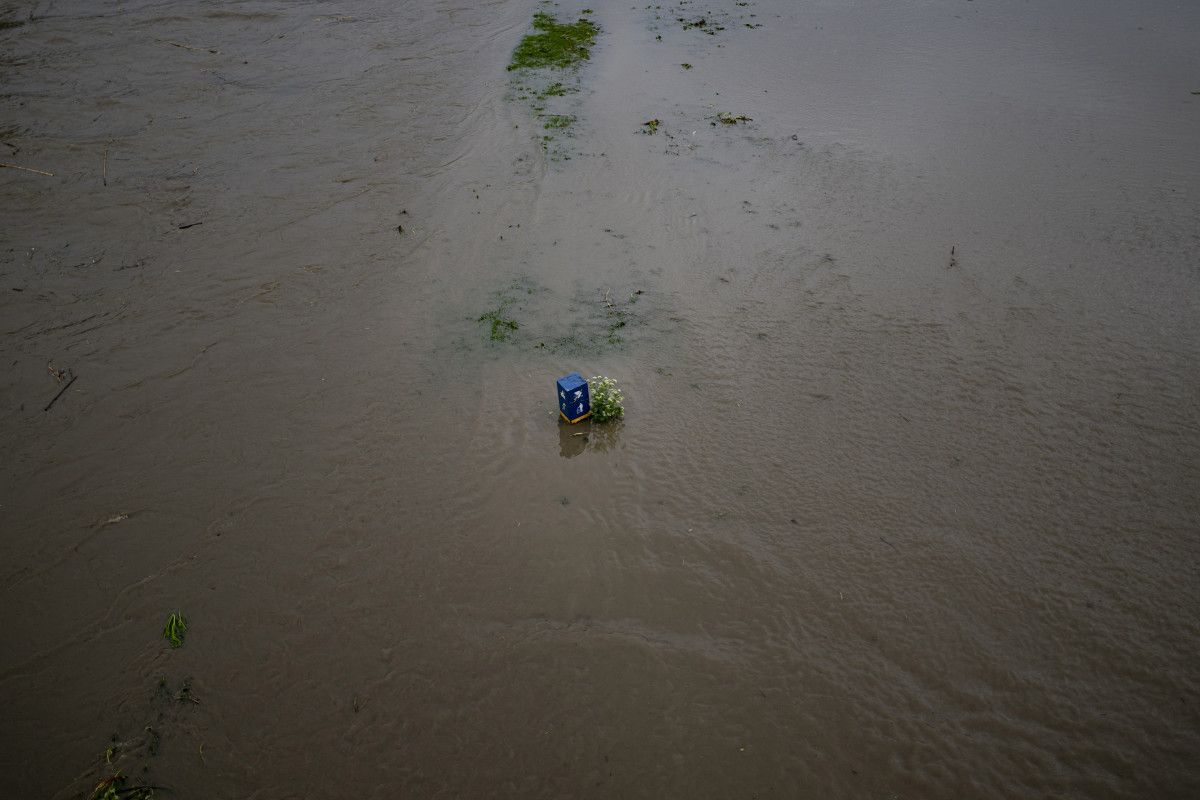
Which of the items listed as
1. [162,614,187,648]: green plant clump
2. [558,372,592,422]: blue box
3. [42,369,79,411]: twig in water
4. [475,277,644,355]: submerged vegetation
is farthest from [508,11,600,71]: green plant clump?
[162,614,187,648]: green plant clump

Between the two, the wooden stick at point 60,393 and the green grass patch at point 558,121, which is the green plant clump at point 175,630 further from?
the green grass patch at point 558,121

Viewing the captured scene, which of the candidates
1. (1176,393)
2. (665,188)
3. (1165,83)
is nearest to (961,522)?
(1176,393)

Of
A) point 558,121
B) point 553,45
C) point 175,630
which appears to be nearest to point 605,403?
point 175,630

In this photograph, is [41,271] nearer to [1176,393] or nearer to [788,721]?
[788,721]

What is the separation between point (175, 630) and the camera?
4.46m

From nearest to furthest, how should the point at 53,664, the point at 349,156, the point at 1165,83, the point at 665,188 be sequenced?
the point at 53,664
the point at 665,188
the point at 349,156
the point at 1165,83

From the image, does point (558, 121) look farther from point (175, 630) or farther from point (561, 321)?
point (175, 630)

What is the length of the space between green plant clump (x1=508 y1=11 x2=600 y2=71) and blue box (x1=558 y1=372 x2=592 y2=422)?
991cm

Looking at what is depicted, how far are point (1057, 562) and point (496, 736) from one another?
14.3 ft

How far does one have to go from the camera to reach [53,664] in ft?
14.2

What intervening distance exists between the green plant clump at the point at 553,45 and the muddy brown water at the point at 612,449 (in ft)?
9.13

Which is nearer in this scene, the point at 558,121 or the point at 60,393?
the point at 60,393

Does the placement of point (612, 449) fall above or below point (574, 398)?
below

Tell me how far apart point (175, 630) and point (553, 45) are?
13.6m
